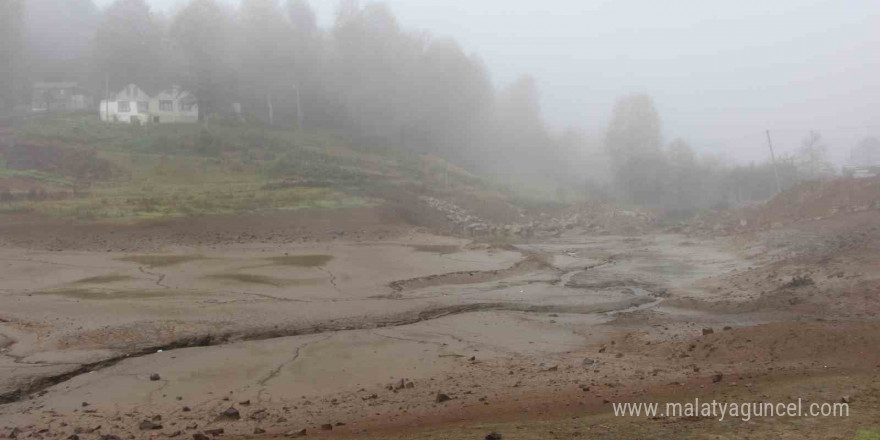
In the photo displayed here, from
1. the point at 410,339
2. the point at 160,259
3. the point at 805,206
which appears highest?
the point at 805,206

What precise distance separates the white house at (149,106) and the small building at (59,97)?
6.99 metres

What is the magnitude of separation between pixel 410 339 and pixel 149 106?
2586 inches

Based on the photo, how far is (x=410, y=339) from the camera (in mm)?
13359

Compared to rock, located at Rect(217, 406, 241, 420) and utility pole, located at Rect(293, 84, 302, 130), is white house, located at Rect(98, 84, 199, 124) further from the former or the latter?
rock, located at Rect(217, 406, 241, 420)

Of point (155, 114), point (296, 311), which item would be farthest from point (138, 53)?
point (296, 311)

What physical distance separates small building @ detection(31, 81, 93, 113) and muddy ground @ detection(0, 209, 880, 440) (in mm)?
54140

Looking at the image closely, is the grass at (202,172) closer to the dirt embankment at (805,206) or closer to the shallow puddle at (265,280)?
the shallow puddle at (265,280)

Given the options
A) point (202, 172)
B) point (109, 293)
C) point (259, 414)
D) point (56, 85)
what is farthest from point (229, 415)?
point (56, 85)

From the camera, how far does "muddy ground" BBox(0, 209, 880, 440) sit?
825 cm

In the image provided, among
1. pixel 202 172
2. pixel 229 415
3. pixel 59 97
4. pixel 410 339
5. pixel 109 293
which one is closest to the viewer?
pixel 229 415

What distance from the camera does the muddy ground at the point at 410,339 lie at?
27.1ft

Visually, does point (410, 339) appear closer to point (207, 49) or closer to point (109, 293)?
point (109, 293)

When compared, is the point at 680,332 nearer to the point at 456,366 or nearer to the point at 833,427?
the point at 456,366

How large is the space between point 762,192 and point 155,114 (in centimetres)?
6468
